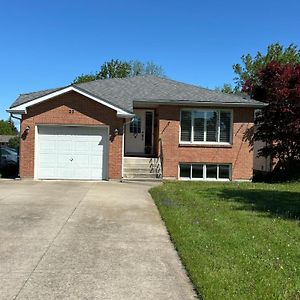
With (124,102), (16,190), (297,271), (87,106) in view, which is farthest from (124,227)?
(124,102)

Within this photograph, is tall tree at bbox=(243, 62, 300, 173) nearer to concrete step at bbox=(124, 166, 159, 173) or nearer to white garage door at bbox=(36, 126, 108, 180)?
concrete step at bbox=(124, 166, 159, 173)

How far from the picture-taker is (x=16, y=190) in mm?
14766

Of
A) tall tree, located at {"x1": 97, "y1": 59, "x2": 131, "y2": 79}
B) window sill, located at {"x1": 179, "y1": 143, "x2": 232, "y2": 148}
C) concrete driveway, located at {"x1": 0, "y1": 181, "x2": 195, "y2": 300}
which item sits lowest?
concrete driveway, located at {"x1": 0, "y1": 181, "x2": 195, "y2": 300}

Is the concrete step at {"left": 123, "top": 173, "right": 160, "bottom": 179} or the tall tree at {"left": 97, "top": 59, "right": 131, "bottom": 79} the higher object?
the tall tree at {"left": 97, "top": 59, "right": 131, "bottom": 79}

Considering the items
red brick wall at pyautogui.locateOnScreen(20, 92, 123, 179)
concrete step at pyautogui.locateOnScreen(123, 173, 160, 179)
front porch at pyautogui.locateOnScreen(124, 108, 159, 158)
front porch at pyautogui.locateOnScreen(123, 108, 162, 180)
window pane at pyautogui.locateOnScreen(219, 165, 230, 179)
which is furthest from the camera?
front porch at pyautogui.locateOnScreen(124, 108, 159, 158)

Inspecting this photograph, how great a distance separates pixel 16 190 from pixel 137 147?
355 inches

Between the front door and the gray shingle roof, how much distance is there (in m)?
1.25

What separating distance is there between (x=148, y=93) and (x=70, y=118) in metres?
4.44

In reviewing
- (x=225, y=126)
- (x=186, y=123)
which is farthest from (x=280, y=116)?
(x=186, y=123)

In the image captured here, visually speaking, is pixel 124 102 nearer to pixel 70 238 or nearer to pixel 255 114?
pixel 255 114

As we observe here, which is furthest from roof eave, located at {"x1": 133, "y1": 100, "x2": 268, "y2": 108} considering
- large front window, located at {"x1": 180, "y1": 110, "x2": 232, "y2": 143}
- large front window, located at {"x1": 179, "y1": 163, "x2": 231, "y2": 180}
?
large front window, located at {"x1": 179, "y1": 163, "x2": 231, "y2": 180}

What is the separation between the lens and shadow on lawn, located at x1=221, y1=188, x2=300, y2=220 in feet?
36.6

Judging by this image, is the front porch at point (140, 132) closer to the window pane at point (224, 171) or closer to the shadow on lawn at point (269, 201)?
the window pane at point (224, 171)

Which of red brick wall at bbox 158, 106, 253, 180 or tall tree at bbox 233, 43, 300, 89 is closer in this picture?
red brick wall at bbox 158, 106, 253, 180
